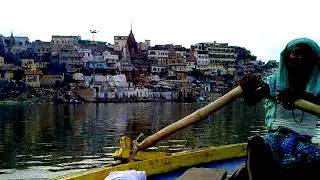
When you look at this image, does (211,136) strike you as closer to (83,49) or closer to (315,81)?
(315,81)

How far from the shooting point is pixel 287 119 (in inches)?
137

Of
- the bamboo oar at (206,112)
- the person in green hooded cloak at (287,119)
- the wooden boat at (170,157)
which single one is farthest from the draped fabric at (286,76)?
the wooden boat at (170,157)

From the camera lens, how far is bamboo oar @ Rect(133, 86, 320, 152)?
328cm

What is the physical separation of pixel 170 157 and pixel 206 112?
3.46 ft

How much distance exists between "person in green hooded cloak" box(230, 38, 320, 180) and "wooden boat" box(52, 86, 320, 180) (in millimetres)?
401

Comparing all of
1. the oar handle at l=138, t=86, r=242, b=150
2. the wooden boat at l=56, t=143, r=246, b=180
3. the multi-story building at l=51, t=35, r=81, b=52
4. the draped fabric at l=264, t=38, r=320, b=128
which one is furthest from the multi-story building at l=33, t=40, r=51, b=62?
the draped fabric at l=264, t=38, r=320, b=128

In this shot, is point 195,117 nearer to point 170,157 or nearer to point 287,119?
point 170,157

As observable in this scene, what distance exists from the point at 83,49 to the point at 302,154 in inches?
4937

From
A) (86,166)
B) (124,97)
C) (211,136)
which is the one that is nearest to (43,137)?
(211,136)

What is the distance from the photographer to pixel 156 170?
517cm

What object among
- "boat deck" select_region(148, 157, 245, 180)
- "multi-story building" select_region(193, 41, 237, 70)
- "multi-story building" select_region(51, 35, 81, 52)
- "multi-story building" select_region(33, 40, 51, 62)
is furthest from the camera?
"multi-story building" select_region(193, 41, 237, 70)

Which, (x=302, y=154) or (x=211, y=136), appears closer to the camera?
(x=302, y=154)

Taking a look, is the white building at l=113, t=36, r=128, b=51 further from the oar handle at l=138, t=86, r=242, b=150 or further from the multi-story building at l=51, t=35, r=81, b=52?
the oar handle at l=138, t=86, r=242, b=150

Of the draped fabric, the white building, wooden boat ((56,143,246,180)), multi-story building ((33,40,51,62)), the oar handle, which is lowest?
wooden boat ((56,143,246,180))
